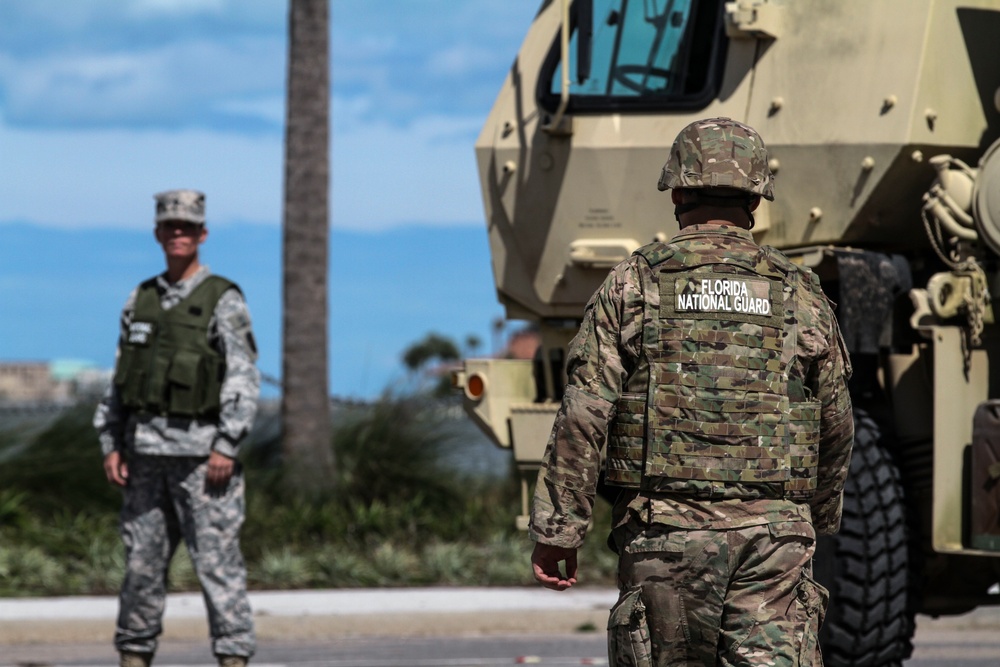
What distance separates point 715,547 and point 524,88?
3.96m

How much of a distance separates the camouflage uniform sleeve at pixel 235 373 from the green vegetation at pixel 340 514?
377 cm

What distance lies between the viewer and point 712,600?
3834 millimetres

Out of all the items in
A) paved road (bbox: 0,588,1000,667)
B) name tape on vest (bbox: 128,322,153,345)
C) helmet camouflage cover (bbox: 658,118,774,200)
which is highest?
helmet camouflage cover (bbox: 658,118,774,200)

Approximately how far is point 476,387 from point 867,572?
236cm

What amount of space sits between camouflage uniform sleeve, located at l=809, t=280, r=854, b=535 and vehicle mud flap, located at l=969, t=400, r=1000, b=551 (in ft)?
5.09

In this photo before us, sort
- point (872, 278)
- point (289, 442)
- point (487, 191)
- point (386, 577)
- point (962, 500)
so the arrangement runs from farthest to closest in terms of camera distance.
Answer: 1. point (289, 442)
2. point (386, 577)
3. point (487, 191)
4. point (872, 278)
5. point (962, 500)

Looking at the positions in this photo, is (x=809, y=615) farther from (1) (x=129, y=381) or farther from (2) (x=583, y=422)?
(1) (x=129, y=381)

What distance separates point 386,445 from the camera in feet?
40.1

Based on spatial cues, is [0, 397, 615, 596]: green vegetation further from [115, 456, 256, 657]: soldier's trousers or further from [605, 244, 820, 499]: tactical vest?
[605, 244, 820, 499]: tactical vest

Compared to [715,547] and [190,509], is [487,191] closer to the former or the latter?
[190,509]

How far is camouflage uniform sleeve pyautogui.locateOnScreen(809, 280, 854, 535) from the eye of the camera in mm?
4082

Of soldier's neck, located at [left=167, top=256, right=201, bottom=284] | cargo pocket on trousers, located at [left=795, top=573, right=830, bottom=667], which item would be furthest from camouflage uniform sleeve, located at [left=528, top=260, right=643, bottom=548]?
soldier's neck, located at [left=167, top=256, right=201, bottom=284]

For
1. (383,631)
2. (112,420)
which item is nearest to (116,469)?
(112,420)

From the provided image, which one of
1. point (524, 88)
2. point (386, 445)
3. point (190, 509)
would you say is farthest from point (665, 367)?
point (386, 445)
